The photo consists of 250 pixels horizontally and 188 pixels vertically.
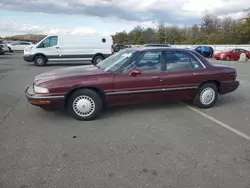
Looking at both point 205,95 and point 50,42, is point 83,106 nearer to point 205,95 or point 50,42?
point 205,95

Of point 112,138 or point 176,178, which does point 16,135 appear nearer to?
point 112,138

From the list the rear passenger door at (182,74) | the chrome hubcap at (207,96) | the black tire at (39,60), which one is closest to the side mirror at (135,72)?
the rear passenger door at (182,74)

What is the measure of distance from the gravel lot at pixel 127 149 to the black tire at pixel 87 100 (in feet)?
0.48

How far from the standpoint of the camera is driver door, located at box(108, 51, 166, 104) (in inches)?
187

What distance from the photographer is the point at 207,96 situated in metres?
5.50

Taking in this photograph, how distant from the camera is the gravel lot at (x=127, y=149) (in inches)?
107

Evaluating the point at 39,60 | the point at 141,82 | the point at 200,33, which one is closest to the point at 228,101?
the point at 141,82

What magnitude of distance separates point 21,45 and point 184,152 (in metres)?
35.0

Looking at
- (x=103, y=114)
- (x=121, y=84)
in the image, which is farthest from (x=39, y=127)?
(x=121, y=84)

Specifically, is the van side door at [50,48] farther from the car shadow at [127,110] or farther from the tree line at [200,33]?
the tree line at [200,33]

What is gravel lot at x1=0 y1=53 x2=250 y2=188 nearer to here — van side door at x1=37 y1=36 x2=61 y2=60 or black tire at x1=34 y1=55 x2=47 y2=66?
van side door at x1=37 y1=36 x2=61 y2=60

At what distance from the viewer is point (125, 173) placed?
9.32 feet

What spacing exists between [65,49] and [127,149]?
12.6 metres

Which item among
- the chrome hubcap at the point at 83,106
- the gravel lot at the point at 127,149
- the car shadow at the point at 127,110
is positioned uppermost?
the chrome hubcap at the point at 83,106
